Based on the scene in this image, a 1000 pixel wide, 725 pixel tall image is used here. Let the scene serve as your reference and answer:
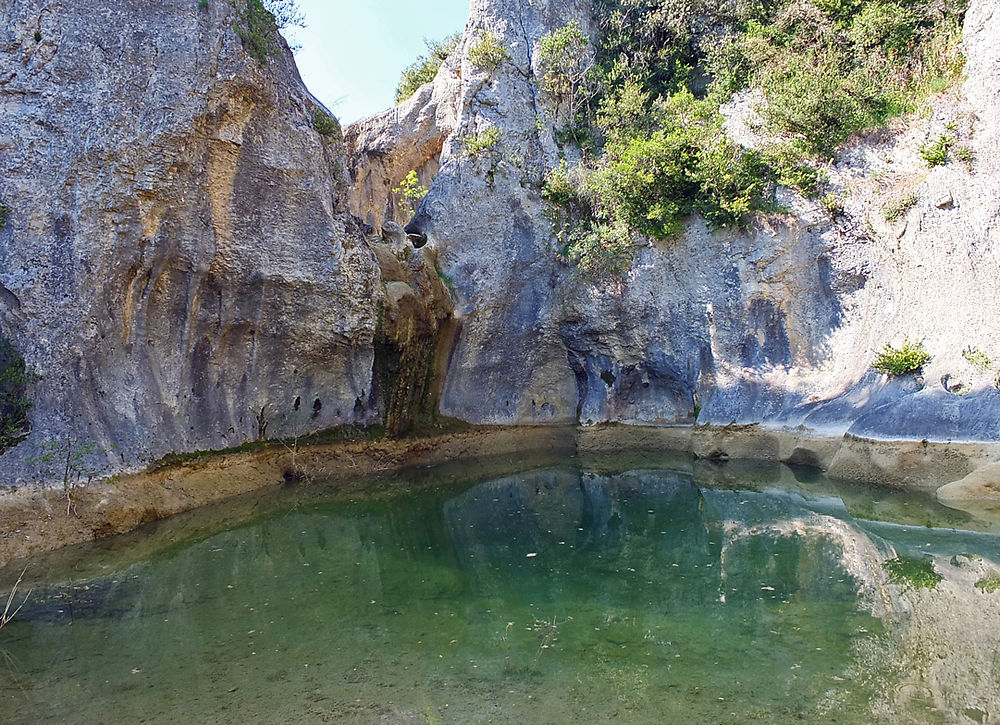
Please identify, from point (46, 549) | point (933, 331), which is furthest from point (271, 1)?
point (933, 331)

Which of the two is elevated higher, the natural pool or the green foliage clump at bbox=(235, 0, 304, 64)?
the green foliage clump at bbox=(235, 0, 304, 64)

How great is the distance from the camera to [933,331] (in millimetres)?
10891

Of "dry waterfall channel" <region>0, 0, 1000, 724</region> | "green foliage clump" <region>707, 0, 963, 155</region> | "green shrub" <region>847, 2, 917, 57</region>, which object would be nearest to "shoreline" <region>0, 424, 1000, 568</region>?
"dry waterfall channel" <region>0, 0, 1000, 724</region>

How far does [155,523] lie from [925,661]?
30.2 ft

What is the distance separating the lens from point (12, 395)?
8.44 metres

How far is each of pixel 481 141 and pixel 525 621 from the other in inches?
505

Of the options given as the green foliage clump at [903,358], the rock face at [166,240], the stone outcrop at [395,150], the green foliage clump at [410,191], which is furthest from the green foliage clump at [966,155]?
the green foliage clump at [410,191]

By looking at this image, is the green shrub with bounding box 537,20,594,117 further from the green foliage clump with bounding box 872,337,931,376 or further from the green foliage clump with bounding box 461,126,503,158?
the green foliage clump with bounding box 872,337,931,376

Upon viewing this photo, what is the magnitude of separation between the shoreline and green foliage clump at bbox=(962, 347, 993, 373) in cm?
138

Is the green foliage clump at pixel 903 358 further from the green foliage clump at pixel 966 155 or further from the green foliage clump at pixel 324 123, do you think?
the green foliage clump at pixel 324 123

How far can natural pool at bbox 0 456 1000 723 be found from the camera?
4.27 metres

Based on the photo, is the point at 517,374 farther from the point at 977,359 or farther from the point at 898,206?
the point at 977,359

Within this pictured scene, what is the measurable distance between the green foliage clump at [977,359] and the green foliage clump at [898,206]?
3.23m

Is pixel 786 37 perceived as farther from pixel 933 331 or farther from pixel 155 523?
pixel 155 523
